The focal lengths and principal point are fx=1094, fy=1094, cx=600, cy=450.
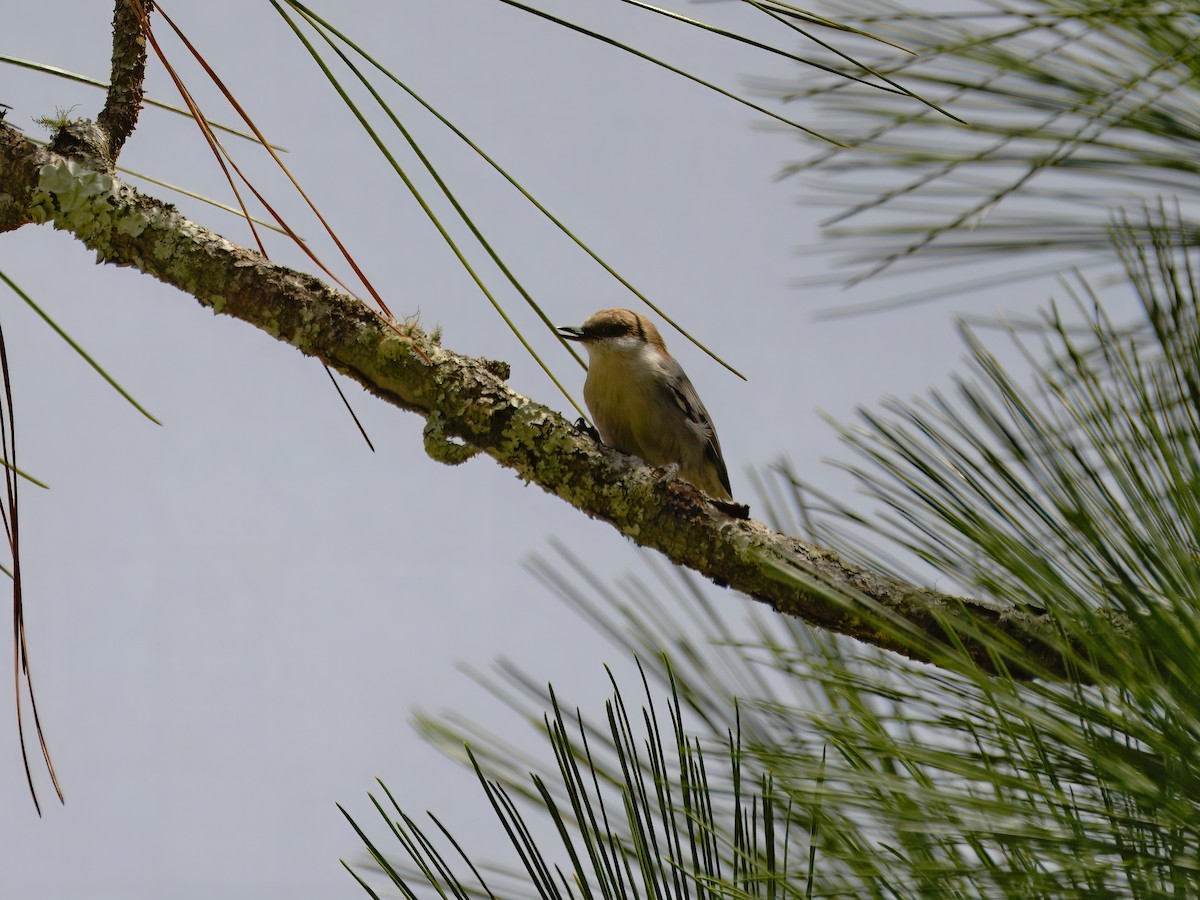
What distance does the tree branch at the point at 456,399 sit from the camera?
5.01ft

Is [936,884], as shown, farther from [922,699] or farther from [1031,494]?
[1031,494]

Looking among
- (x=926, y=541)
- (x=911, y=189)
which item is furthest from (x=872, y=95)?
(x=926, y=541)

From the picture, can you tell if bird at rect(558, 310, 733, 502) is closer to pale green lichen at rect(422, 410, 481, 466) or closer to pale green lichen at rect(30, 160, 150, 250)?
pale green lichen at rect(422, 410, 481, 466)

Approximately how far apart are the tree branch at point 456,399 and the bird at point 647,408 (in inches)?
62.6

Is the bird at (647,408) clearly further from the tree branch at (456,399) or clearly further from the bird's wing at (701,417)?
the tree branch at (456,399)

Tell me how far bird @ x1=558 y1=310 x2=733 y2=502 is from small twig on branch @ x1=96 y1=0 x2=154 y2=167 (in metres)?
1.83

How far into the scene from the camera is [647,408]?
3408 millimetres

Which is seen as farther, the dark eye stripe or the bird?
the dark eye stripe

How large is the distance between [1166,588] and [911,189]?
78cm

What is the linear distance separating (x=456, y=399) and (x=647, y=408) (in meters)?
1.73

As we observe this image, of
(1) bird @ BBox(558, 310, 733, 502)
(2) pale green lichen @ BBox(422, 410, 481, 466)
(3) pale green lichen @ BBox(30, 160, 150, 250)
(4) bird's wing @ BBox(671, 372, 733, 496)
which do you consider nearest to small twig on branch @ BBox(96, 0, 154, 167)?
(3) pale green lichen @ BBox(30, 160, 150, 250)

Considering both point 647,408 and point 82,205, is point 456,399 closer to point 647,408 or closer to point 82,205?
point 82,205

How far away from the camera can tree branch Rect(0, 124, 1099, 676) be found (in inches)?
60.1

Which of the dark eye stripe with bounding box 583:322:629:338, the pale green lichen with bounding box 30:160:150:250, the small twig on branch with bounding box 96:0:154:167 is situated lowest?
the pale green lichen with bounding box 30:160:150:250
